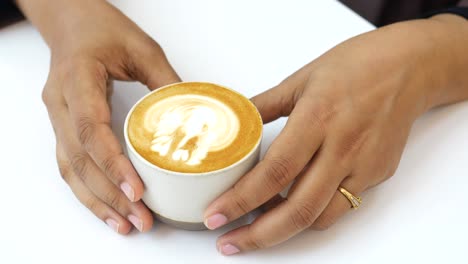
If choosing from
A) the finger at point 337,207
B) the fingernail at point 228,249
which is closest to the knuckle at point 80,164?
the fingernail at point 228,249

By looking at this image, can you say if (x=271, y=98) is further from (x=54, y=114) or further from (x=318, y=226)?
(x=54, y=114)

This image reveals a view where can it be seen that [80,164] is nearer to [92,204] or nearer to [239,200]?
[92,204]

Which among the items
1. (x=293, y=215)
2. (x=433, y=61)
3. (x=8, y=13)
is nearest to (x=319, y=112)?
(x=293, y=215)

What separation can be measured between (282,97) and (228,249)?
22 centimetres

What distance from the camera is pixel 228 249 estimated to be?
2.03 feet

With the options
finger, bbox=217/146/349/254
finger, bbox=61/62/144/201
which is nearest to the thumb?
finger, bbox=217/146/349/254

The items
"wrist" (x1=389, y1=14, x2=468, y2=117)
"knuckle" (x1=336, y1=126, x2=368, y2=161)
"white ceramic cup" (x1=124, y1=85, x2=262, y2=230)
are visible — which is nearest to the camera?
"white ceramic cup" (x1=124, y1=85, x2=262, y2=230)

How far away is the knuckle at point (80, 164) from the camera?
0.66 m

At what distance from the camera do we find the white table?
0.63 meters

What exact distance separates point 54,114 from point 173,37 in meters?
0.32

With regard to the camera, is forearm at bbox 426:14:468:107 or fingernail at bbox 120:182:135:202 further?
forearm at bbox 426:14:468:107

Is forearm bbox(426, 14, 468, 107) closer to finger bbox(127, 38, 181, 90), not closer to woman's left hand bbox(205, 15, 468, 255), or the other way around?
woman's left hand bbox(205, 15, 468, 255)

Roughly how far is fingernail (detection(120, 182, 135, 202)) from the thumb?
23 centimetres

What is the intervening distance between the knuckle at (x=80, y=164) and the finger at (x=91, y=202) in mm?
15
